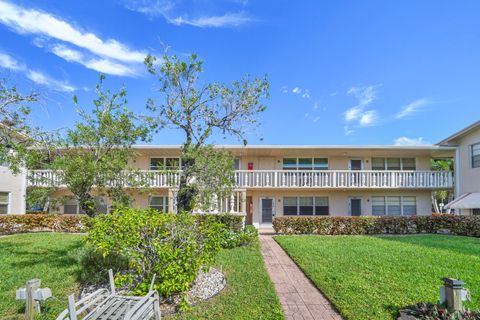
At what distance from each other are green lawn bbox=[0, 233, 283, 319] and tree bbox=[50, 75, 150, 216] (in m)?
1.95

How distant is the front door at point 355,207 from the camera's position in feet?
66.4

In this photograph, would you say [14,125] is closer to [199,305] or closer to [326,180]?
[199,305]

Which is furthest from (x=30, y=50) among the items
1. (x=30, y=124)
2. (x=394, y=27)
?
(x=394, y=27)

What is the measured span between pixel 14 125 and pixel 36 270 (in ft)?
13.2

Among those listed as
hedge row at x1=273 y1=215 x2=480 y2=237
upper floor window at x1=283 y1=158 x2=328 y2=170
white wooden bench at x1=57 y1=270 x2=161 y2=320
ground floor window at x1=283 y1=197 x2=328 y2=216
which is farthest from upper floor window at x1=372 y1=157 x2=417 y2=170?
white wooden bench at x1=57 y1=270 x2=161 y2=320

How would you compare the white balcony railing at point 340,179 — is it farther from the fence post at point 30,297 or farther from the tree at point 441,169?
the fence post at point 30,297

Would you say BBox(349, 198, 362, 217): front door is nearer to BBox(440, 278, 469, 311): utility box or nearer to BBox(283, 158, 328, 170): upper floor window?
BBox(283, 158, 328, 170): upper floor window

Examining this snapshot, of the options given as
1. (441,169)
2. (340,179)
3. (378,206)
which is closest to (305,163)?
(340,179)

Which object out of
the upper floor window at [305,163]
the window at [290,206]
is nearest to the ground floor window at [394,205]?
the upper floor window at [305,163]

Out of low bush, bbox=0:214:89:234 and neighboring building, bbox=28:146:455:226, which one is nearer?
low bush, bbox=0:214:89:234

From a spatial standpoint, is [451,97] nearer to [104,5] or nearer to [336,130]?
[336,130]

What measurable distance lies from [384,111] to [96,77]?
60.0ft

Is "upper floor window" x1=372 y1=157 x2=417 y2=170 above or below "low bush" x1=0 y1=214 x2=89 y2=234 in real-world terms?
above

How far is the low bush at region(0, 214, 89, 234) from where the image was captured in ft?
55.0
